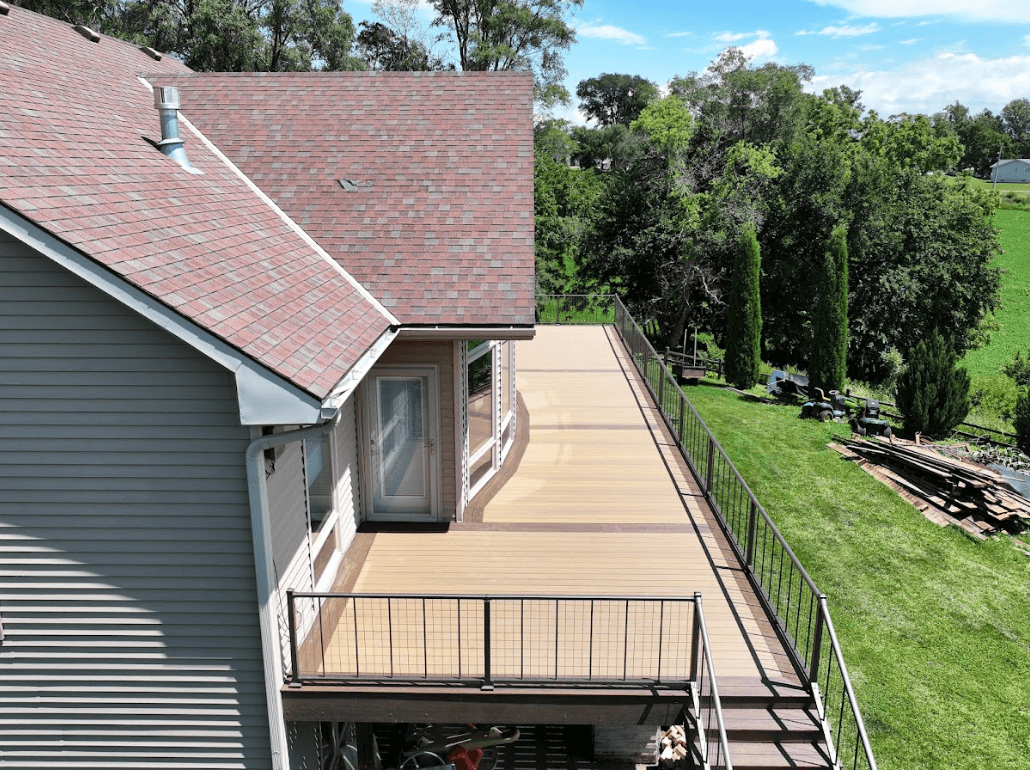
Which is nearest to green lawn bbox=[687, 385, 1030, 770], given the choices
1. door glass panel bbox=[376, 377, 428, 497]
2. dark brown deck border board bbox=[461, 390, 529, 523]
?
dark brown deck border board bbox=[461, 390, 529, 523]

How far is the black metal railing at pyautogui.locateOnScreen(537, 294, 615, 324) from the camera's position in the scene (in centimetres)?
2739

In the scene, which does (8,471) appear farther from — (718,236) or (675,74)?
(675,74)

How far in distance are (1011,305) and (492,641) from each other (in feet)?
148

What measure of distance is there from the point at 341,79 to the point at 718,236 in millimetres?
20426

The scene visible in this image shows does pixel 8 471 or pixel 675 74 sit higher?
pixel 675 74

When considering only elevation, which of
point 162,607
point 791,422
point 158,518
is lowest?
point 791,422

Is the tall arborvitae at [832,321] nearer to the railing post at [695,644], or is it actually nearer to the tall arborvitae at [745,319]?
the tall arborvitae at [745,319]

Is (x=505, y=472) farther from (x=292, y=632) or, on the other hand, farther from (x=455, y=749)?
(x=292, y=632)

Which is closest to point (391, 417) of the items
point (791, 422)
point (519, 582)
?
point (519, 582)

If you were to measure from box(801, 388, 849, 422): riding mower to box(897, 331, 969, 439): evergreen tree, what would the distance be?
5.80ft

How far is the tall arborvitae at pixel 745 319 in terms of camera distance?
28438 mm

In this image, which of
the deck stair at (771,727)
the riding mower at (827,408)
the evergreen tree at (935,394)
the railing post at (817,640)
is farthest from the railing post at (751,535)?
the evergreen tree at (935,394)

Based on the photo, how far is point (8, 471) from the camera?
6.25 m

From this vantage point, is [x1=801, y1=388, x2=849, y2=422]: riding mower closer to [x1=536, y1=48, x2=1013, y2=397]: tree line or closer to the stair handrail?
[x1=536, y1=48, x2=1013, y2=397]: tree line
